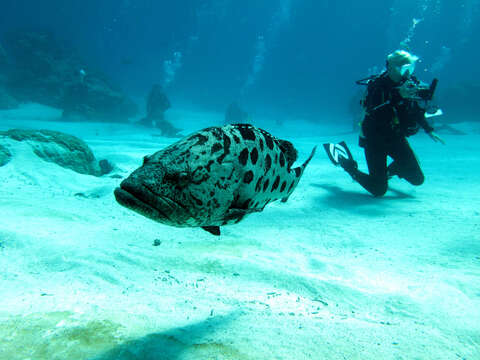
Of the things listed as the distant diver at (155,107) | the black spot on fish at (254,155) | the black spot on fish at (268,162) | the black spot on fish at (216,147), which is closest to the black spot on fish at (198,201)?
the black spot on fish at (216,147)

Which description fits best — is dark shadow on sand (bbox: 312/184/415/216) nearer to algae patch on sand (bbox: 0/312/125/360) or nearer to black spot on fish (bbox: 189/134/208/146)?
black spot on fish (bbox: 189/134/208/146)

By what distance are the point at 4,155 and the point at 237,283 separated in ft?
19.2

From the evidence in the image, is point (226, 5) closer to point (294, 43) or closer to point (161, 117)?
point (294, 43)

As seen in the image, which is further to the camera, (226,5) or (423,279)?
(226,5)

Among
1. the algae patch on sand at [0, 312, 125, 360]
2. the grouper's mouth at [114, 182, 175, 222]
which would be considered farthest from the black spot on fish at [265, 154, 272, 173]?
the algae patch on sand at [0, 312, 125, 360]

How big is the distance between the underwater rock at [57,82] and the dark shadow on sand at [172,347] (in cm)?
2146

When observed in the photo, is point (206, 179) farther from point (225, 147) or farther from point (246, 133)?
point (246, 133)

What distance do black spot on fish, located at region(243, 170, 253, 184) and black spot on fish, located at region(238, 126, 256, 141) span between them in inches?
9.1

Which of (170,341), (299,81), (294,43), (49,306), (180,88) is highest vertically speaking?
(294,43)

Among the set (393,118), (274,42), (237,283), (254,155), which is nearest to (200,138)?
(254,155)

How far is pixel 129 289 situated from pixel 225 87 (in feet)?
219

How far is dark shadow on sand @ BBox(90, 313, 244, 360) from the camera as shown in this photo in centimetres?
171

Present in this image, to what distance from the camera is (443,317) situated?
7.43ft

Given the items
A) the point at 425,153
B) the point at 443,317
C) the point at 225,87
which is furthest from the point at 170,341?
the point at 225,87
